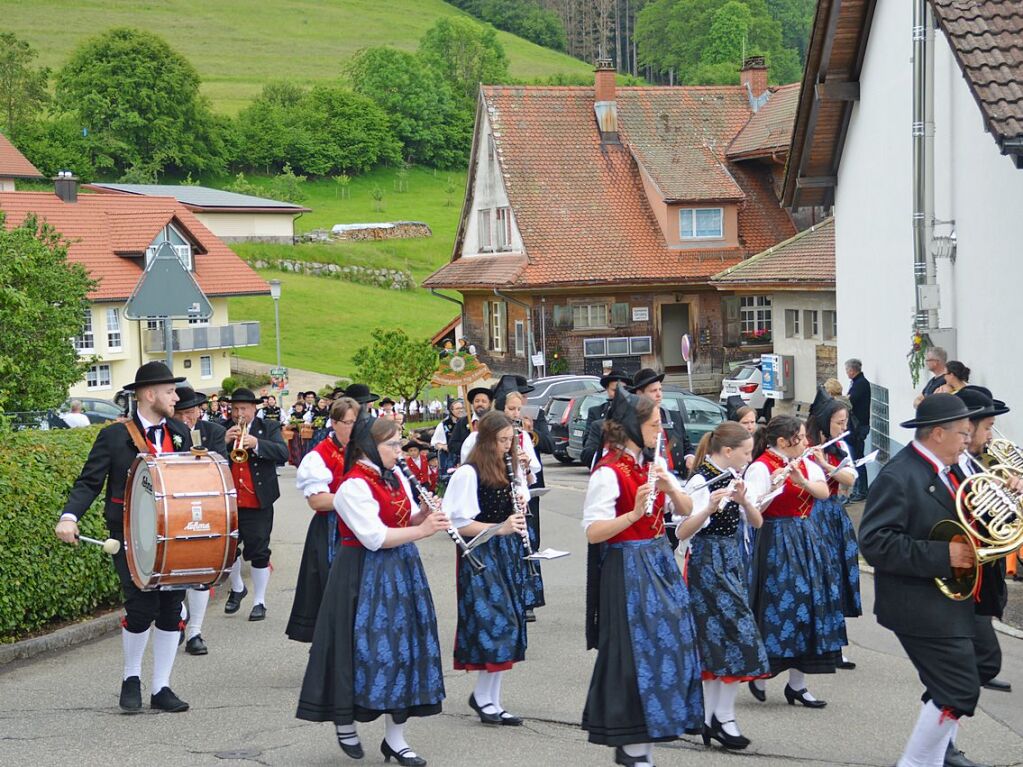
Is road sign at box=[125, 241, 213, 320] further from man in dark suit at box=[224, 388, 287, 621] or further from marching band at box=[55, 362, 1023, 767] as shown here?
marching band at box=[55, 362, 1023, 767]

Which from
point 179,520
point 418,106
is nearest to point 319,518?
point 179,520

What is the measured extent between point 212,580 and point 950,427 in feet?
15.2

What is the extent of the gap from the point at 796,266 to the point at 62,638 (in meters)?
20.5

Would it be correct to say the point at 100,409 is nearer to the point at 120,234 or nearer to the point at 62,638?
the point at 120,234

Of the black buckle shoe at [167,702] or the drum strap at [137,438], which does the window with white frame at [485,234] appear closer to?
the drum strap at [137,438]

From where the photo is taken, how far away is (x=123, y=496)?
880 centimetres

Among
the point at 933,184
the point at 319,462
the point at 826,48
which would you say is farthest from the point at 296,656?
the point at 826,48

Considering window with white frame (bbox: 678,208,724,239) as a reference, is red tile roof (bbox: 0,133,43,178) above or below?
above

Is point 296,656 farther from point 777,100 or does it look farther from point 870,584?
point 777,100

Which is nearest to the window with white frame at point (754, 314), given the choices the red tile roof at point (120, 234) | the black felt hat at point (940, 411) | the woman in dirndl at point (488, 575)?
the red tile roof at point (120, 234)

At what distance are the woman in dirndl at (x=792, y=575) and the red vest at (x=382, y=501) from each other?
7.35 feet

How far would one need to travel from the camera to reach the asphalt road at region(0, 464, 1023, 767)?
25.0ft

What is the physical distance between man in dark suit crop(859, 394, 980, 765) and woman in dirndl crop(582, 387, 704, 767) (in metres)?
1.03

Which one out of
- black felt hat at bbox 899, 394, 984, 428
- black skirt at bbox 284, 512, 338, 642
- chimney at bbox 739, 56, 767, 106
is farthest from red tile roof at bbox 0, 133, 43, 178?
black felt hat at bbox 899, 394, 984, 428
